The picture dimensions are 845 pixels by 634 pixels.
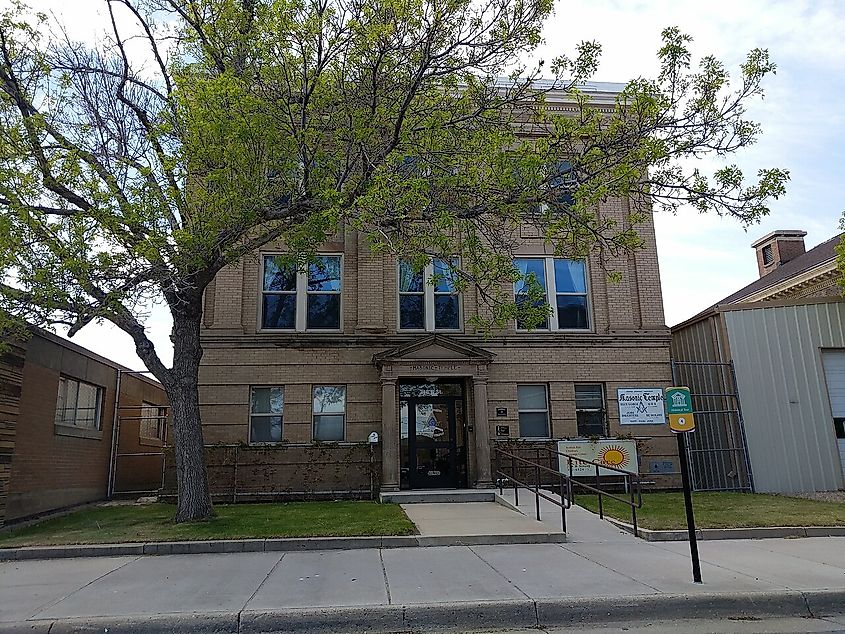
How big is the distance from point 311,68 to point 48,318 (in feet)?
18.6

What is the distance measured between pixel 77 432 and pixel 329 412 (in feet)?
19.1

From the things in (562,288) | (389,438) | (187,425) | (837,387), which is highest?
(562,288)

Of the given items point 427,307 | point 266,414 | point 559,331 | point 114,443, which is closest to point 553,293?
point 559,331

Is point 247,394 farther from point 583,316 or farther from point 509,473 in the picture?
point 583,316

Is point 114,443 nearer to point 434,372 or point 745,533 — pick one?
point 434,372

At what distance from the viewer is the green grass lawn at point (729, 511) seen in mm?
10656

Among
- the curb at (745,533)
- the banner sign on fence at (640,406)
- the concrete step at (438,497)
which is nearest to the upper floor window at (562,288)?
the banner sign on fence at (640,406)

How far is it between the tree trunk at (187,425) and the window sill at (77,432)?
413 centimetres

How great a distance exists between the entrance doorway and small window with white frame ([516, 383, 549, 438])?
1.55 metres

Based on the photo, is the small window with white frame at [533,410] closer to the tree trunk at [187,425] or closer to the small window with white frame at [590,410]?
the small window with white frame at [590,410]

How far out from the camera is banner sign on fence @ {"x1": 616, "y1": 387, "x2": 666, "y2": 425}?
16.4m

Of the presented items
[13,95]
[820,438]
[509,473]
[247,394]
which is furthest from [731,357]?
[13,95]

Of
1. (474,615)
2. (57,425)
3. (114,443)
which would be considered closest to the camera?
(474,615)

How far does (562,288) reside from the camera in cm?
1738
